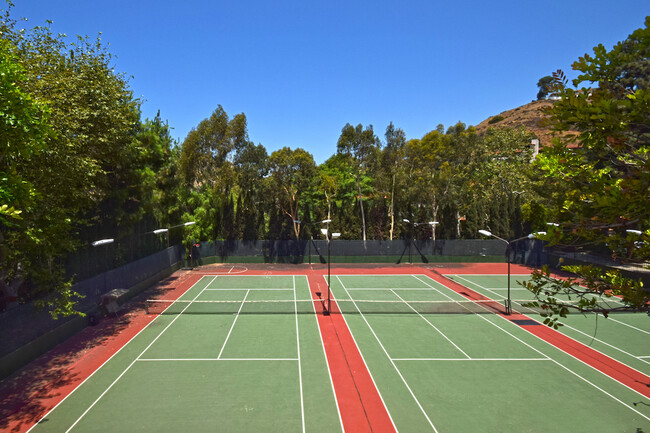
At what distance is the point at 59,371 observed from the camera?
643 inches

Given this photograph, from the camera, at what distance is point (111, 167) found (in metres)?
26.0

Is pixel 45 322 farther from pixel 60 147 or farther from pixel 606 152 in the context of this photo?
pixel 606 152

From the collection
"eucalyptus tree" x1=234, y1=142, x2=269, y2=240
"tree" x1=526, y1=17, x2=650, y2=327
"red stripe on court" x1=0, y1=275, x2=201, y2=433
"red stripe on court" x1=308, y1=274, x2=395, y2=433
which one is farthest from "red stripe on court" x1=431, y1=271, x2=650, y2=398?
"eucalyptus tree" x1=234, y1=142, x2=269, y2=240

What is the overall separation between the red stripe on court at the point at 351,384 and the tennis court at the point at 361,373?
0.06 m

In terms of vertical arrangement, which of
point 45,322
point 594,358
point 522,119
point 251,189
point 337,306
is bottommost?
point 594,358

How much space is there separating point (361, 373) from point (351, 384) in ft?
3.60

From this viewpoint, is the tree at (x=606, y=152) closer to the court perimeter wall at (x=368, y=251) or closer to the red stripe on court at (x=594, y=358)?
the red stripe on court at (x=594, y=358)

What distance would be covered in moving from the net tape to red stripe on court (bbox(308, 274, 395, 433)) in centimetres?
357

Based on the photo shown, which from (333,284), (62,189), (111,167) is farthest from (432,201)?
(62,189)

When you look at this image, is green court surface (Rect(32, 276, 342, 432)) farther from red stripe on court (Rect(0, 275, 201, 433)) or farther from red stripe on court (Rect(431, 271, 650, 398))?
red stripe on court (Rect(431, 271, 650, 398))

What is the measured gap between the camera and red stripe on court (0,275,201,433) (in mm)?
13109

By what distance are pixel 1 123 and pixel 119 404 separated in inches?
398

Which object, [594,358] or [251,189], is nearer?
[594,358]

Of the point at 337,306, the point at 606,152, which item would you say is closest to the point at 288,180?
the point at 337,306
